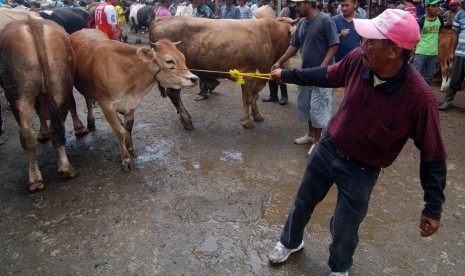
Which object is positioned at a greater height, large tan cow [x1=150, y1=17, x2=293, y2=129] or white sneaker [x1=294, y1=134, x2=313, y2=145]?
large tan cow [x1=150, y1=17, x2=293, y2=129]

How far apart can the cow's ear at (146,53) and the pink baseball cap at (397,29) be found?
279 cm

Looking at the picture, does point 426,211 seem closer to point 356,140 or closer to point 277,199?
point 356,140

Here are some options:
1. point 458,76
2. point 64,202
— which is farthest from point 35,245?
point 458,76

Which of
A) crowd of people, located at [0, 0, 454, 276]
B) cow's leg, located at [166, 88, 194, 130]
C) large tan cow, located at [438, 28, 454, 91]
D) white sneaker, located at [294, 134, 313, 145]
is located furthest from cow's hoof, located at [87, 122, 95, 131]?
large tan cow, located at [438, 28, 454, 91]

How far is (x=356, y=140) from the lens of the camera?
227 centimetres

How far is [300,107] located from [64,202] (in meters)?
3.12

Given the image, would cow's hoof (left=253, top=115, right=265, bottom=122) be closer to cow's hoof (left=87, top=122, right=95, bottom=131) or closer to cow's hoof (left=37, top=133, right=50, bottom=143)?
cow's hoof (left=87, top=122, right=95, bottom=131)

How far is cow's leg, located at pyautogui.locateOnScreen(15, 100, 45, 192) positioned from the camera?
3803mm

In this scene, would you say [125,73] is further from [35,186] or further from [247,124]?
[247,124]

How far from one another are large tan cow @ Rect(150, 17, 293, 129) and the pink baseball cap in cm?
372

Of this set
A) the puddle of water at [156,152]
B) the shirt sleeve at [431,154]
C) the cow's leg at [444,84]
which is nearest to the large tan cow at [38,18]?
the puddle of water at [156,152]

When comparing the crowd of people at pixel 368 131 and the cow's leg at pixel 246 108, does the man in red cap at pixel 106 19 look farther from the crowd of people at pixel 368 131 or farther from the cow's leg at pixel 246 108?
the crowd of people at pixel 368 131

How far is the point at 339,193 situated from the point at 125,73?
288 cm

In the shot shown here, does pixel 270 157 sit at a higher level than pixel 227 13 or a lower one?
lower
